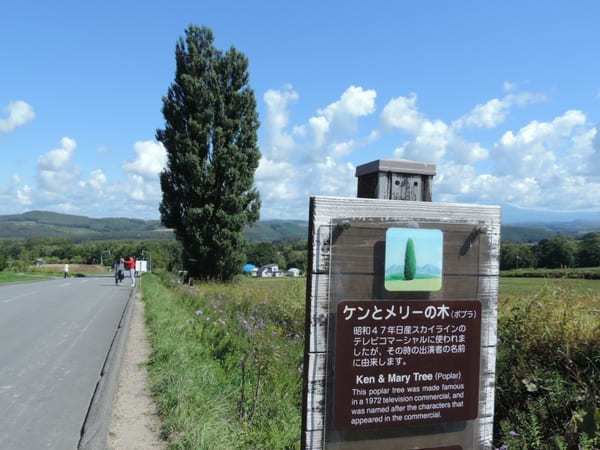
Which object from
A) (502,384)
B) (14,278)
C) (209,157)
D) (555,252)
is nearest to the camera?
(502,384)

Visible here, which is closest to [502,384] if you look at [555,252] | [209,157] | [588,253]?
[588,253]

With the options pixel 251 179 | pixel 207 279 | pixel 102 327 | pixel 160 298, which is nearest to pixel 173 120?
pixel 251 179

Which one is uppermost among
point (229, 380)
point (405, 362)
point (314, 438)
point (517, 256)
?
point (517, 256)

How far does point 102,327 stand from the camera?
11.1 metres

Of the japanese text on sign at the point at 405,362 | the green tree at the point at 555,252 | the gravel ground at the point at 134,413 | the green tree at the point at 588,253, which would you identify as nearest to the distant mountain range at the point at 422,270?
the japanese text on sign at the point at 405,362

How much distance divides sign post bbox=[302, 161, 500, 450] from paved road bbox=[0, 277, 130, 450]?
3.34 m

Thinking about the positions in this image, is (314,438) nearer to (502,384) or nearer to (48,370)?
(502,384)

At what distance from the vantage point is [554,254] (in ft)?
40.3

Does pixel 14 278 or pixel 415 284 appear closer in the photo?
pixel 415 284

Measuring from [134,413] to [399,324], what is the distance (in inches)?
144

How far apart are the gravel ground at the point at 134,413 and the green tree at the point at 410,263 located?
284 centimetres

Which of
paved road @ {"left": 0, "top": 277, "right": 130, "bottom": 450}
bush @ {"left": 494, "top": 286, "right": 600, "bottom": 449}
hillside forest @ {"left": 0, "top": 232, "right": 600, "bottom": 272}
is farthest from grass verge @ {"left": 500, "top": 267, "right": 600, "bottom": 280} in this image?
paved road @ {"left": 0, "top": 277, "right": 130, "bottom": 450}

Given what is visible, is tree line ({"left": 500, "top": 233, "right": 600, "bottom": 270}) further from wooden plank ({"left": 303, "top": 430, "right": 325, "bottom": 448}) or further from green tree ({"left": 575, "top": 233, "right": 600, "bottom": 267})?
wooden plank ({"left": 303, "top": 430, "right": 325, "bottom": 448})

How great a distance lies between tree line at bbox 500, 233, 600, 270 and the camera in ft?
35.4
